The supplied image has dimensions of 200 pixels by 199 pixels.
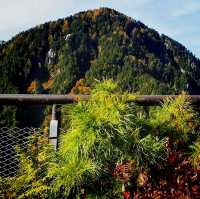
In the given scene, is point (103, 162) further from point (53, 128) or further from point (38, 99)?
point (38, 99)

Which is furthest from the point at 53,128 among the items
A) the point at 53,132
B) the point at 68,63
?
the point at 68,63

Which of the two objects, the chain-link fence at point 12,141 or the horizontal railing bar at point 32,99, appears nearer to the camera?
the chain-link fence at point 12,141

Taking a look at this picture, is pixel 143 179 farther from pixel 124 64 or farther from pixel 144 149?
pixel 124 64

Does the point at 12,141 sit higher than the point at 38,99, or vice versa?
the point at 38,99

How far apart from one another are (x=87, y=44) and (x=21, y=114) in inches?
A: 3219

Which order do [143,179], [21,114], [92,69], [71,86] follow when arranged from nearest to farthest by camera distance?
[143,179]
[21,114]
[71,86]
[92,69]

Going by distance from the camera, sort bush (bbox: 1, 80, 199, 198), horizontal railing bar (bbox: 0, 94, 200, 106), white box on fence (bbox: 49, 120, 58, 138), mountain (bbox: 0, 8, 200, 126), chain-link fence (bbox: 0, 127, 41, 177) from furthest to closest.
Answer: mountain (bbox: 0, 8, 200, 126) < horizontal railing bar (bbox: 0, 94, 200, 106) < white box on fence (bbox: 49, 120, 58, 138) < chain-link fence (bbox: 0, 127, 41, 177) < bush (bbox: 1, 80, 199, 198)

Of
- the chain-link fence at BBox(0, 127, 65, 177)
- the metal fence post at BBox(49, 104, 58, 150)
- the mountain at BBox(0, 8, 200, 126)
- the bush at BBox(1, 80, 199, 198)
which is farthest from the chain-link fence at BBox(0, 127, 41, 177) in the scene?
the mountain at BBox(0, 8, 200, 126)

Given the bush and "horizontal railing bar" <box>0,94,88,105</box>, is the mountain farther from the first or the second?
the bush

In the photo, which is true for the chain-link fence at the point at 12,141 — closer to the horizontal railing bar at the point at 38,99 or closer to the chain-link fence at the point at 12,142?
the chain-link fence at the point at 12,142

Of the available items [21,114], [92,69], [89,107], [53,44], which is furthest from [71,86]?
[89,107]

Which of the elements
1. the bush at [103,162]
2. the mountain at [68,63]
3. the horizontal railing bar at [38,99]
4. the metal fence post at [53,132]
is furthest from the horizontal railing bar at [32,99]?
the mountain at [68,63]

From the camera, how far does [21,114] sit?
118562 millimetres

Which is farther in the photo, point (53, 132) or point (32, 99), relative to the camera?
point (32, 99)
